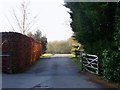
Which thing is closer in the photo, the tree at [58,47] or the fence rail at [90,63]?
the fence rail at [90,63]

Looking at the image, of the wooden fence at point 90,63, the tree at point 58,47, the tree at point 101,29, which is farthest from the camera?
the tree at point 58,47

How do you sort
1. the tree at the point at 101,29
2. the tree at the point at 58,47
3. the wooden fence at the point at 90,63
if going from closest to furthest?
the tree at the point at 101,29
the wooden fence at the point at 90,63
the tree at the point at 58,47

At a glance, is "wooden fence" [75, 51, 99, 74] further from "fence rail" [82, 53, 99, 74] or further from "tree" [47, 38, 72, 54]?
"tree" [47, 38, 72, 54]

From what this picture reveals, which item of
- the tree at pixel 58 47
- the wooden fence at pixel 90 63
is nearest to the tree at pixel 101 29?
the wooden fence at pixel 90 63

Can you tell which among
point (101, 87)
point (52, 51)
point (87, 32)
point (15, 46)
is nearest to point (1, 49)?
point (15, 46)

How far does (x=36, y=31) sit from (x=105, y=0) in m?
36.6

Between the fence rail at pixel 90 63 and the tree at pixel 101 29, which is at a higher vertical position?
the tree at pixel 101 29

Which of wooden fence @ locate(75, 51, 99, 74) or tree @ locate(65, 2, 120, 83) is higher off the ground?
tree @ locate(65, 2, 120, 83)

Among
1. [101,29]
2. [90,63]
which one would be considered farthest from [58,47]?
[101,29]

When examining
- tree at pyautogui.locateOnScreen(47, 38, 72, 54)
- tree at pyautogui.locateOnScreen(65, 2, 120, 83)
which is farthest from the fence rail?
tree at pyautogui.locateOnScreen(47, 38, 72, 54)

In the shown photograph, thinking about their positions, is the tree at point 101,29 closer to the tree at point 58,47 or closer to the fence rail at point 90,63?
the fence rail at point 90,63

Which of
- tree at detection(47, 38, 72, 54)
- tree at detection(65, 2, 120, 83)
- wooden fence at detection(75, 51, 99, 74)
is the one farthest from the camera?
tree at detection(47, 38, 72, 54)

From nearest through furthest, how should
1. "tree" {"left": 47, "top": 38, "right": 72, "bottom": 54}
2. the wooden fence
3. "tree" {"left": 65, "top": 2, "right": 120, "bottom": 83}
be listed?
1. "tree" {"left": 65, "top": 2, "right": 120, "bottom": 83}
2. the wooden fence
3. "tree" {"left": 47, "top": 38, "right": 72, "bottom": 54}

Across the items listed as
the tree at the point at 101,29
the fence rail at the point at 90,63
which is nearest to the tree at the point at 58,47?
the fence rail at the point at 90,63
